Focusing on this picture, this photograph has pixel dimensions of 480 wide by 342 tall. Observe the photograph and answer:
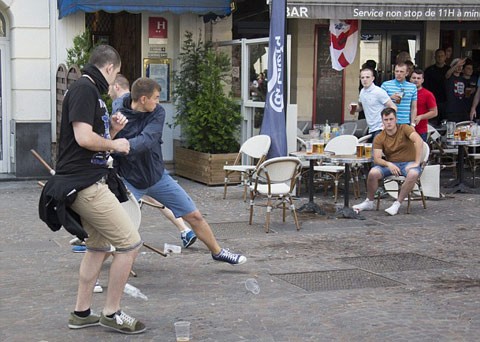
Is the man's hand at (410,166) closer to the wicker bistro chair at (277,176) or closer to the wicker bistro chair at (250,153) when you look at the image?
the wicker bistro chair at (277,176)

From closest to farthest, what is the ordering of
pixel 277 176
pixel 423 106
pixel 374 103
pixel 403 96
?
1. pixel 277 176
2. pixel 374 103
3. pixel 403 96
4. pixel 423 106

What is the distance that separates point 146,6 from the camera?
46.1 feet

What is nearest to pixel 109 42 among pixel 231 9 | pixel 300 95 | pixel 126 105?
pixel 231 9

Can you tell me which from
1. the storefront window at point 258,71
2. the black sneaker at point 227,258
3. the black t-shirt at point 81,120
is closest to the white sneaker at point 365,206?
the storefront window at point 258,71

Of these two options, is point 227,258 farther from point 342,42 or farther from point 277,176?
point 342,42

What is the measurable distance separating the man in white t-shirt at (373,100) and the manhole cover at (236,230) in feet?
8.83

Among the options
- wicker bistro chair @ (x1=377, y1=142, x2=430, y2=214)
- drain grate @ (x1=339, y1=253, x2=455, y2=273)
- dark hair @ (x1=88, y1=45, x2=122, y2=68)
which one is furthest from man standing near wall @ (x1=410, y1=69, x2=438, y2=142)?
dark hair @ (x1=88, y1=45, x2=122, y2=68)

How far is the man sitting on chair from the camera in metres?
11.5

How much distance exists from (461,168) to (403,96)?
5.18 feet

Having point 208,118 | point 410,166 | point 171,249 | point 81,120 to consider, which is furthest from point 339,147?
point 81,120

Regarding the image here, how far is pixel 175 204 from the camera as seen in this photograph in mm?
8312

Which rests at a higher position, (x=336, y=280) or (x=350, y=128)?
(x=350, y=128)

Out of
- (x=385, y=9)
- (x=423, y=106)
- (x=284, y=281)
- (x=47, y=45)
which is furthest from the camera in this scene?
(x=47, y=45)

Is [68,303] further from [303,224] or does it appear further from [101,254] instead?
[303,224]
